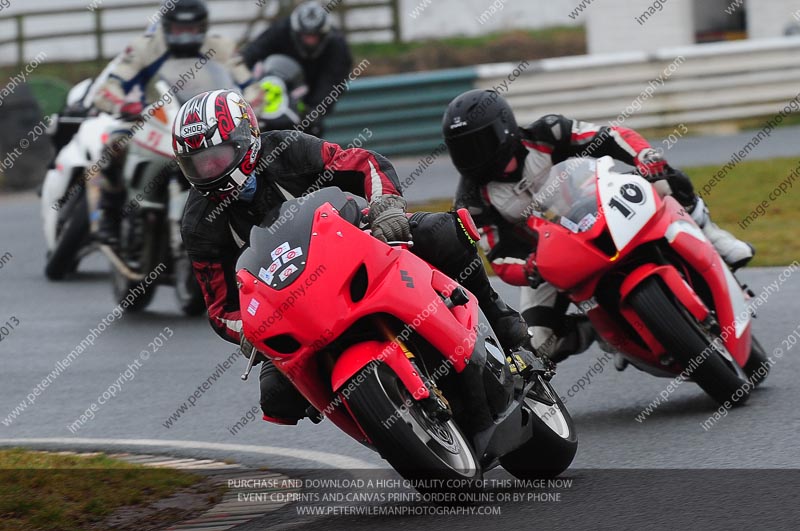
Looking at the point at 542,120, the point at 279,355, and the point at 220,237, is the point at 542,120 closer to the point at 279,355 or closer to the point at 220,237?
the point at 220,237

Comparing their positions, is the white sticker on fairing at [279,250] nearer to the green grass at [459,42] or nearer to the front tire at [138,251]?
the front tire at [138,251]

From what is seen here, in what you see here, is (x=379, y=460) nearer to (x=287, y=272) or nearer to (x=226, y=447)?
(x=226, y=447)

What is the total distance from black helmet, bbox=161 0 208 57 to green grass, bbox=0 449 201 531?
16.0 feet

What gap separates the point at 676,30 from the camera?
2298 cm

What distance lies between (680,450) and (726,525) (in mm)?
1377

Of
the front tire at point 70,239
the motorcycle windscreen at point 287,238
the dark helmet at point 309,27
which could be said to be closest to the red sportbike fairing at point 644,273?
the motorcycle windscreen at point 287,238

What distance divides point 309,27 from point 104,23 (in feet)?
40.7

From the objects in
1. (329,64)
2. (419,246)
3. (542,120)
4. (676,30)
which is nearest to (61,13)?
(676,30)

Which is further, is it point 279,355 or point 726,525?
point 279,355

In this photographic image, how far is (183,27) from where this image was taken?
1127 centimetres

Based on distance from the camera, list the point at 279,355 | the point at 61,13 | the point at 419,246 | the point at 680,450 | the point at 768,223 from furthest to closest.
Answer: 1. the point at 61,13
2. the point at 768,223
3. the point at 680,450
4. the point at 419,246
5. the point at 279,355

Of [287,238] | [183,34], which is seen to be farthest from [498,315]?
[183,34]

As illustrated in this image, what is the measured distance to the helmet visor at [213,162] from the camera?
5797mm

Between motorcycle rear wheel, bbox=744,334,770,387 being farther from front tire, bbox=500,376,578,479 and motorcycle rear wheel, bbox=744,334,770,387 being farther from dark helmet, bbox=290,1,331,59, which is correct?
dark helmet, bbox=290,1,331,59
